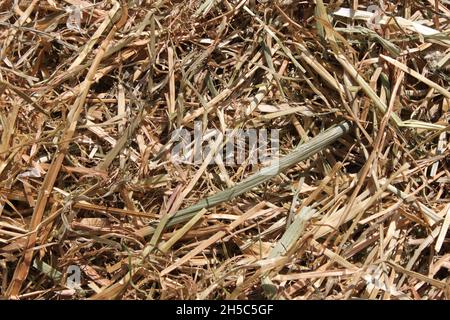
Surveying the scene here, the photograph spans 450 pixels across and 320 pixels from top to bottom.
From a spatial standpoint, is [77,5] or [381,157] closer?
[381,157]

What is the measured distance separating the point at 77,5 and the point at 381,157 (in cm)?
83

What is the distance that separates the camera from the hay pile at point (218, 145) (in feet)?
4.75

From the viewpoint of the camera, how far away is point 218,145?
1522 millimetres

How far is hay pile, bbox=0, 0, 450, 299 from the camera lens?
1.45m

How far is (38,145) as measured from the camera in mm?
1509

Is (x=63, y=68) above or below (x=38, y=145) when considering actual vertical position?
above

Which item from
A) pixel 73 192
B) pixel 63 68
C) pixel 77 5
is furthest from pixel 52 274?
pixel 77 5

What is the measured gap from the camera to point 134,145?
155cm

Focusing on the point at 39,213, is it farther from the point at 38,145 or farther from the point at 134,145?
the point at 134,145
